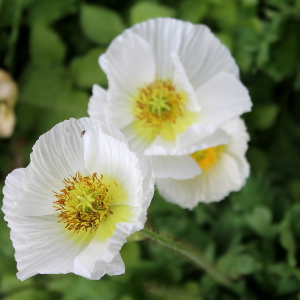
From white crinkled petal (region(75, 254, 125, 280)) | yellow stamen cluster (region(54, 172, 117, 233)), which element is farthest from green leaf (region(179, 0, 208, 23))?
white crinkled petal (region(75, 254, 125, 280))

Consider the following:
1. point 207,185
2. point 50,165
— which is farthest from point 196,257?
point 50,165

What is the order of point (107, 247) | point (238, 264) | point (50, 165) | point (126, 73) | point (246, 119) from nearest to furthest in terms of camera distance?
point (107, 247) → point (50, 165) → point (126, 73) → point (238, 264) → point (246, 119)

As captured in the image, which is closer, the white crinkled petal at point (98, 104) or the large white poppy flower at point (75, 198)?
the large white poppy flower at point (75, 198)

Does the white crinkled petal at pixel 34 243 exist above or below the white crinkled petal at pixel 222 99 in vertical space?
below

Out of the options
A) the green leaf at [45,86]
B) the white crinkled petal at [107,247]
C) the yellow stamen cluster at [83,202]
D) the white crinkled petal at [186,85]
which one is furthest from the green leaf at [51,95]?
the white crinkled petal at [107,247]

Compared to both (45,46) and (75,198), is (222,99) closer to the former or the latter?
(75,198)

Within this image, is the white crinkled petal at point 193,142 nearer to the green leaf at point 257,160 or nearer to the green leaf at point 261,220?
the green leaf at point 261,220

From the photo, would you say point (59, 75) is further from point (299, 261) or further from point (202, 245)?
point (299, 261)
